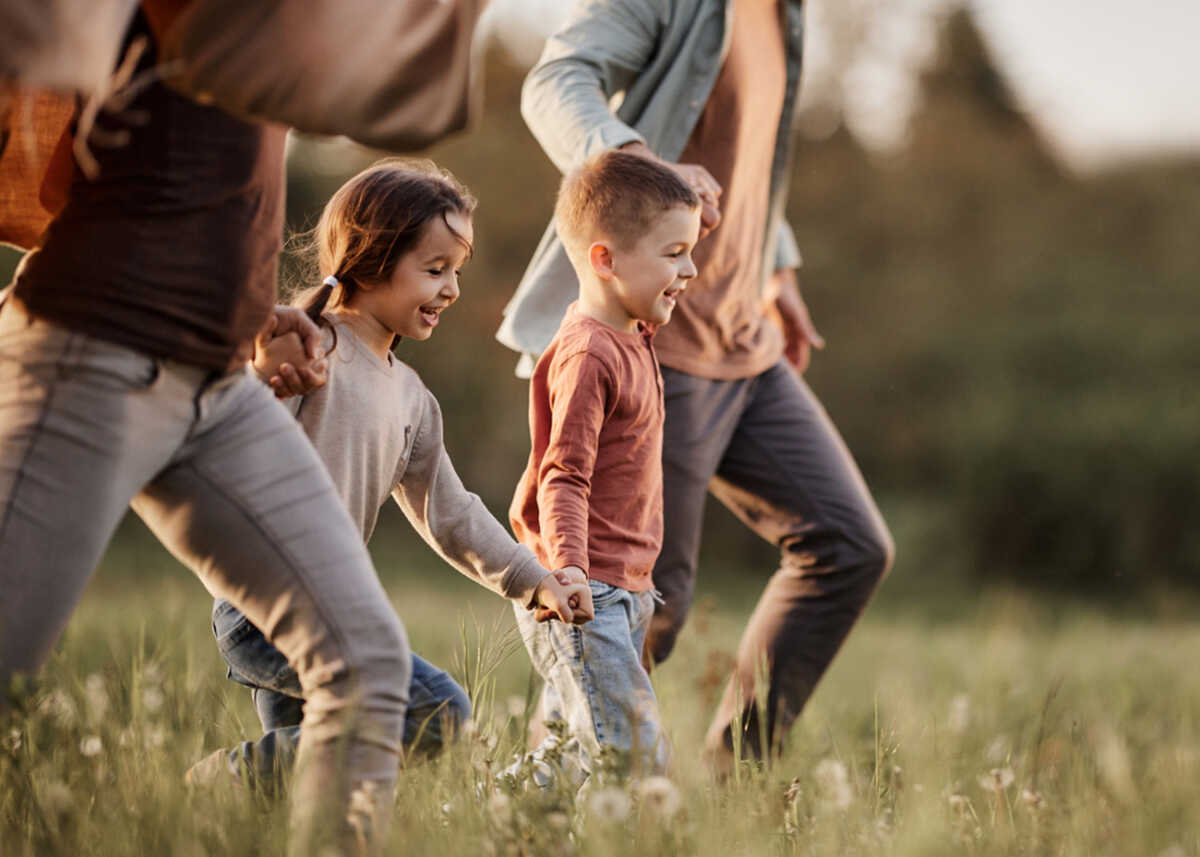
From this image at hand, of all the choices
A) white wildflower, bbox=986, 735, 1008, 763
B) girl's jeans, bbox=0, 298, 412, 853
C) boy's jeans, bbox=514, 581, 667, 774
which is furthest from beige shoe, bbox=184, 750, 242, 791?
white wildflower, bbox=986, 735, 1008, 763

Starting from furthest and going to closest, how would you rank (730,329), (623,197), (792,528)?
(792,528), (730,329), (623,197)

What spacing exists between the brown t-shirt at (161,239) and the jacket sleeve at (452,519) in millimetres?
868

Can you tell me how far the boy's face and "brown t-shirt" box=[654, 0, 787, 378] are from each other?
536mm

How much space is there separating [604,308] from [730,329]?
0.71m

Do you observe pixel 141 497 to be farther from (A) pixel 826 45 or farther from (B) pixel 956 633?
(A) pixel 826 45

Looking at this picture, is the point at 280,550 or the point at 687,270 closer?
the point at 280,550

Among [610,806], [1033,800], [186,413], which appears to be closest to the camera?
[186,413]

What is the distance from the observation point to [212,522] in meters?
2.31

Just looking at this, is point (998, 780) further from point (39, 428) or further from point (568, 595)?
point (39, 428)

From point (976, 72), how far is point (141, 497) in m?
28.6

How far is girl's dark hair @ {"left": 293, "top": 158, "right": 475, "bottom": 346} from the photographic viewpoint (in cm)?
304

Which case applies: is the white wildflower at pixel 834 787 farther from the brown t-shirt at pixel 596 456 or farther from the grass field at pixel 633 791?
the brown t-shirt at pixel 596 456

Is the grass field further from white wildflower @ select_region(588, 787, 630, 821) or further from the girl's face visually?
the girl's face

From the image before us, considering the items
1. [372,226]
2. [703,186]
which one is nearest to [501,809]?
[372,226]
